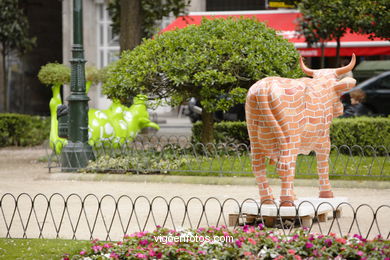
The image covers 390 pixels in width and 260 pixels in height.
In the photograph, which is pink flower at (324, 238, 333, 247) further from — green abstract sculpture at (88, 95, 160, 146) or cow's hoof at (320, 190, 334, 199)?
green abstract sculpture at (88, 95, 160, 146)

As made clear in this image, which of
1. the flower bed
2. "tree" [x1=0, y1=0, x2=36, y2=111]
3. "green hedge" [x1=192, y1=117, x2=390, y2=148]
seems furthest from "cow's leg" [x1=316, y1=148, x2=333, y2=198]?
"tree" [x1=0, y1=0, x2=36, y2=111]

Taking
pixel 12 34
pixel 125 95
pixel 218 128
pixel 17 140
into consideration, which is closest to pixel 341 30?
pixel 218 128

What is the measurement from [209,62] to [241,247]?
7055 mm

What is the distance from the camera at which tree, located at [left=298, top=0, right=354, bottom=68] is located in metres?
17.0

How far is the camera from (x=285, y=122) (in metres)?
8.41

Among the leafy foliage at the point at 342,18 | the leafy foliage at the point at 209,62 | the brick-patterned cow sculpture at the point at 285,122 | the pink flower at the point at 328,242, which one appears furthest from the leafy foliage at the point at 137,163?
the pink flower at the point at 328,242

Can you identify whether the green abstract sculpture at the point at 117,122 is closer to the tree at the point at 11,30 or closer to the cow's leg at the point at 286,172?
the cow's leg at the point at 286,172

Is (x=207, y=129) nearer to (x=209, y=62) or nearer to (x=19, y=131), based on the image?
(x=209, y=62)

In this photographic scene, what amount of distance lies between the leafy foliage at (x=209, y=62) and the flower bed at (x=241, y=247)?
6.24 meters

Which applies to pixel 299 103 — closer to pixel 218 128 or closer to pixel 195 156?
pixel 195 156

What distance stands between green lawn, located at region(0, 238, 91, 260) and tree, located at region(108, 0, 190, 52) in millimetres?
10782

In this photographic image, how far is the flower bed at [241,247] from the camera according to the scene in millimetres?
6383

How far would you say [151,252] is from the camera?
6.46 m

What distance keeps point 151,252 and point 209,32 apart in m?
7.69
